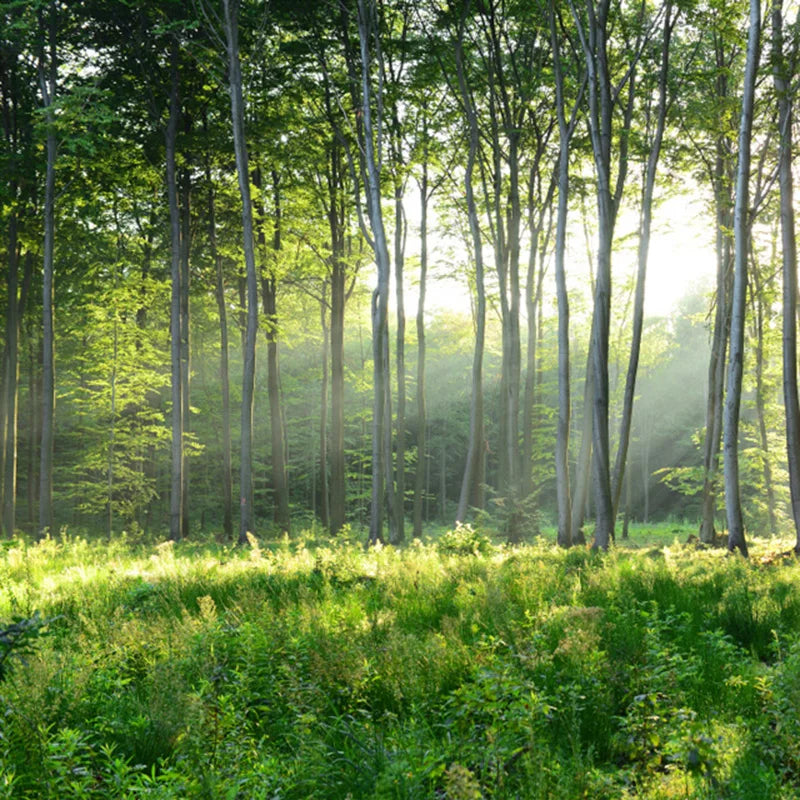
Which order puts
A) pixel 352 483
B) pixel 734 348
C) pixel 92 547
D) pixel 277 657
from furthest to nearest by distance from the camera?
pixel 352 483, pixel 92 547, pixel 734 348, pixel 277 657

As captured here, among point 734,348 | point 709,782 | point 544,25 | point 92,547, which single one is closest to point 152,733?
point 709,782

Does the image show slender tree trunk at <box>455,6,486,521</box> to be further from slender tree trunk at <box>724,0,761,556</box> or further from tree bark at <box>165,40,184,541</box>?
slender tree trunk at <box>724,0,761,556</box>

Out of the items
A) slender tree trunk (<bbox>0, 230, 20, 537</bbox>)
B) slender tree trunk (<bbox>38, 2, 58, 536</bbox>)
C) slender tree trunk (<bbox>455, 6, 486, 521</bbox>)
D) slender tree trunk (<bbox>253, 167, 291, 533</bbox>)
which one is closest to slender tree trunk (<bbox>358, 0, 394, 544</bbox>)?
slender tree trunk (<bbox>455, 6, 486, 521</bbox>)

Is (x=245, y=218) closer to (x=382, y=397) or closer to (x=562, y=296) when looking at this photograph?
(x=382, y=397)

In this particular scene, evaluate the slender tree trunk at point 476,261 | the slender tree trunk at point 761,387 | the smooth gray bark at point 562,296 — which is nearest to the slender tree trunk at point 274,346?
the slender tree trunk at point 476,261

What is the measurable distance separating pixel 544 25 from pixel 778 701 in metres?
16.1

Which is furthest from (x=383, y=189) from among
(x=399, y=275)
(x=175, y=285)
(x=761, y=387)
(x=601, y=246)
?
(x=761, y=387)

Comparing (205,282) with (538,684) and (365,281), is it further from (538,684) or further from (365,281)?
(538,684)

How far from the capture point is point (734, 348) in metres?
11.1

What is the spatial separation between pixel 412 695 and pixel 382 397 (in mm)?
12770

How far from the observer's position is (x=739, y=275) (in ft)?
36.2

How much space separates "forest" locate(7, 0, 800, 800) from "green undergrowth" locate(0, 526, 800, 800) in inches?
1.2

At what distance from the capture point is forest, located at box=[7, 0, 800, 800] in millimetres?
3438

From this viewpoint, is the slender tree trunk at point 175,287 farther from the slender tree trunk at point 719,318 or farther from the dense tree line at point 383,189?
the slender tree trunk at point 719,318
